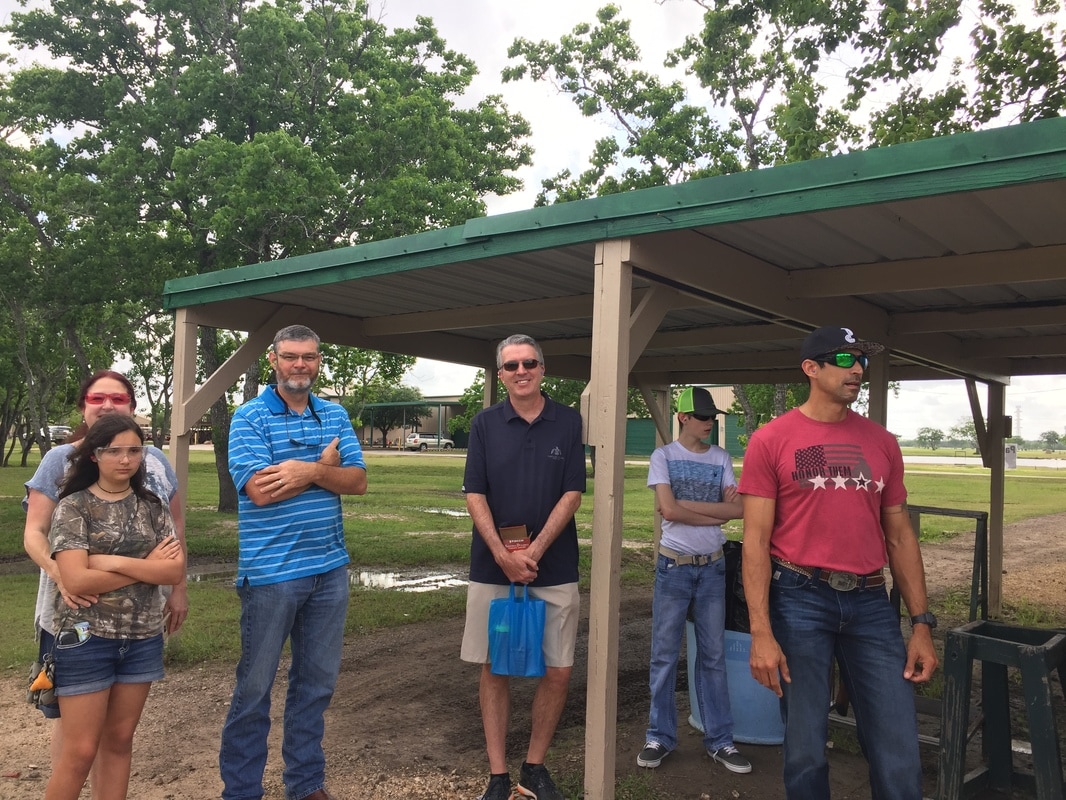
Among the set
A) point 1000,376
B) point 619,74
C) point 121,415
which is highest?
point 619,74

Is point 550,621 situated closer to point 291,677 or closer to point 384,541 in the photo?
point 291,677

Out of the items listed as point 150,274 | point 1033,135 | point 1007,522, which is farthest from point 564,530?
point 1007,522

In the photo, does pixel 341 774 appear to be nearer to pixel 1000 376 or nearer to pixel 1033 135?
pixel 1033 135

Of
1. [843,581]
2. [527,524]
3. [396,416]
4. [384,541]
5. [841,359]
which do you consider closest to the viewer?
[843,581]

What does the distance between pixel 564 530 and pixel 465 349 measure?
5.63 meters

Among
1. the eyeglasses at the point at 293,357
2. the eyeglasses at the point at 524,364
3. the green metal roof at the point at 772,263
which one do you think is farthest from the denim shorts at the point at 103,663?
the green metal roof at the point at 772,263

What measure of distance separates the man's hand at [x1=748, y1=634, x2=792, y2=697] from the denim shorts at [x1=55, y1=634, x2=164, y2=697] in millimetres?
2088

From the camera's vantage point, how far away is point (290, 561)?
3369 mm

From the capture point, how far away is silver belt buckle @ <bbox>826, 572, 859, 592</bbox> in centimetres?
267

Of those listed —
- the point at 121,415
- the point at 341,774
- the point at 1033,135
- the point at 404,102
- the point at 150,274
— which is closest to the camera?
the point at 1033,135

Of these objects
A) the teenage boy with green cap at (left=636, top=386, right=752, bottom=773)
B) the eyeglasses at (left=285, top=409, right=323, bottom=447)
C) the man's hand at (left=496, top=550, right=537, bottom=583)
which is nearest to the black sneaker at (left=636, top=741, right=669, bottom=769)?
the teenage boy with green cap at (left=636, top=386, right=752, bottom=773)

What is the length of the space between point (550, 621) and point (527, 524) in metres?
0.43

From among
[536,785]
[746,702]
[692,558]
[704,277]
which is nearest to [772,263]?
[704,277]

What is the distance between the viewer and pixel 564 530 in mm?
3607
